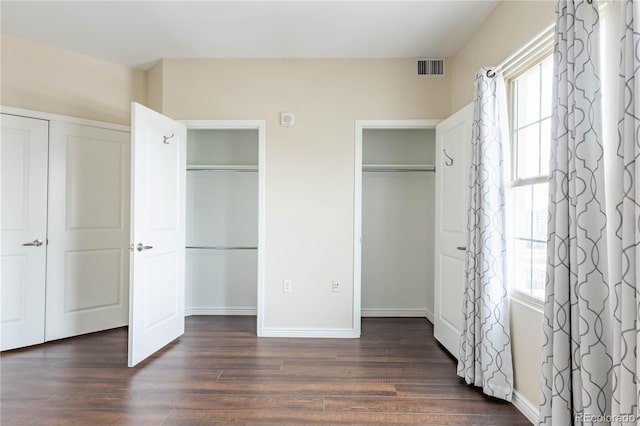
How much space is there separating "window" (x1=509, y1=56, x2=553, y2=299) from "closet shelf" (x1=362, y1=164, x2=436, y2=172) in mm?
1605

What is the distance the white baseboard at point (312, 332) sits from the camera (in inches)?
136

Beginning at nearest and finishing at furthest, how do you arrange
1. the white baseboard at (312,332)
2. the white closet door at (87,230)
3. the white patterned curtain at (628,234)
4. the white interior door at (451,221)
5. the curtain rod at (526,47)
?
the white patterned curtain at (628,234)
the curtain rod at (526,47)
the white interior door at (451,221)
the white closet door at (87,230)
the white baseboard at (312,332)

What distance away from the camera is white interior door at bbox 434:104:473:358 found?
2869 mm

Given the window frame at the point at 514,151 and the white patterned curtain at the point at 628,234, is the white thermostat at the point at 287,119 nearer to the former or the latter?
the window frame at the point at 514,151

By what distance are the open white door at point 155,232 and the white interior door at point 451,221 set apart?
2434 mm

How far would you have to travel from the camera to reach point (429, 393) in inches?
94.0

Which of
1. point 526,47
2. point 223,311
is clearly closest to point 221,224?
point 223,311

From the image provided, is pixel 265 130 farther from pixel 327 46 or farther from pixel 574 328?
pixel 574 328

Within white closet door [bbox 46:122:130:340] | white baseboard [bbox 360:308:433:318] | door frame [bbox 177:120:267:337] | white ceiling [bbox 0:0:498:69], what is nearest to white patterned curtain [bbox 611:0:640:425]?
white ceiling [bbox 0:0:498:69]

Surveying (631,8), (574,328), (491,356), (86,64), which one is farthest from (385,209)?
(86,64)

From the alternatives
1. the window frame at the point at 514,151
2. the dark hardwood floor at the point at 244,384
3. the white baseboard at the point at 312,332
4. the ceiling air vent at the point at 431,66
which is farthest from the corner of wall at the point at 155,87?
the window frame at the point at 514,151

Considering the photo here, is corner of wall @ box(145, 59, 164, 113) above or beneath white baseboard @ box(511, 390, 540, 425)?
above

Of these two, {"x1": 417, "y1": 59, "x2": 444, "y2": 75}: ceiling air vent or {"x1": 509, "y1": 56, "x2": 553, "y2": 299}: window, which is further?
{"x1": 417, "y1": 59, "x2": 444, "y2": 75}: ceiling air vent

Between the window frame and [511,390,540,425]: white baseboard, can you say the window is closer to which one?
the window frame
